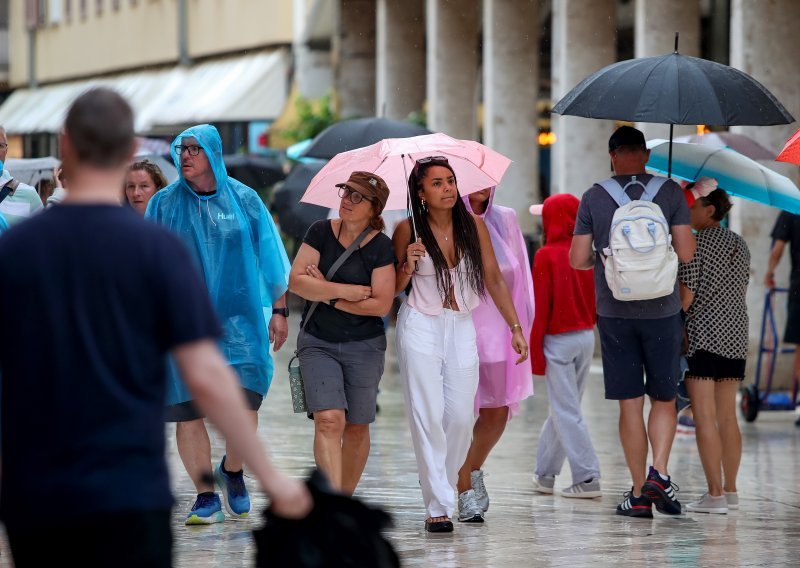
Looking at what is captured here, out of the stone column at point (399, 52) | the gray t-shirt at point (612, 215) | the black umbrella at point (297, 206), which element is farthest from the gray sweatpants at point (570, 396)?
the stone column at point (399, 52)

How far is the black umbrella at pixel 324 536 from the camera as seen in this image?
427 centimetres

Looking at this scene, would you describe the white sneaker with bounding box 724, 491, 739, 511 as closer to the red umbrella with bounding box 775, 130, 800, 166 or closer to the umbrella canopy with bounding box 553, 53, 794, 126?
the red umbrella with bounding box 775, 130, 800, 166

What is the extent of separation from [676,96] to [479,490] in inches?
86.9

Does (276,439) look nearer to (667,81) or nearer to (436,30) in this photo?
(667,81)

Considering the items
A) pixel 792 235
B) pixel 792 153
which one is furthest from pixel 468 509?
pixel 792 235

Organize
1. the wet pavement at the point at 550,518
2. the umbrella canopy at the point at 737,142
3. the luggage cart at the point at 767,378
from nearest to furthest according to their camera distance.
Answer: the wet pavement at the point at 550,518, the umbrella canopy at the point at 737,142, the luggage cart at the point at 767,378

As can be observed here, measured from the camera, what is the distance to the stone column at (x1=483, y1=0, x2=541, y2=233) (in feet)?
75.8

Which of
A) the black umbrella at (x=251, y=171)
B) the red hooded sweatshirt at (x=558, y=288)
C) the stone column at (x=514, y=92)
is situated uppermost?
the stone column at (x=514, y=92)

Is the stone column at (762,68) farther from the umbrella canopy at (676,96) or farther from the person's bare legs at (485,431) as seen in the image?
the person's bare legs at (485,431)

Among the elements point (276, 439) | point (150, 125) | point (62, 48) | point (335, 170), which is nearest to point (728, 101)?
point (335, 170)

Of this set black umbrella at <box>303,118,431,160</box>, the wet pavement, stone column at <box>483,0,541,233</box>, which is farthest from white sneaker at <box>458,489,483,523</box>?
stone column at <box>483,0,541,233</box>

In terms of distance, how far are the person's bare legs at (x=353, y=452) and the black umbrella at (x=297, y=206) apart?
25.2 feet

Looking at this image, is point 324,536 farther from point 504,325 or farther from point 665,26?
point 665,26

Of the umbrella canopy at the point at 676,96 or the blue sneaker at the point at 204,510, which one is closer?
the blue sneaker at the point at 204,510
